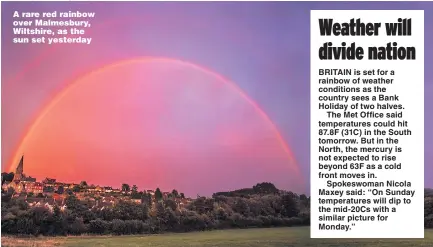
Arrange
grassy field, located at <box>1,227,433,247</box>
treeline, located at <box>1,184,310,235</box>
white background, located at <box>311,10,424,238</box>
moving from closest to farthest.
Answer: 1. white background, located at <box>311,10,424,238</box>
2. grassy field, located at <box>1,227,433,247</box>
3. treeline, located at <box>1,184,310,235</box>

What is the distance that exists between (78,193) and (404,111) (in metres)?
4.09

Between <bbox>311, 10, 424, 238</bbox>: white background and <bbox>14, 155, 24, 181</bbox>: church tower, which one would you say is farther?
<bbox>14, 155, 24, 181</bbox>: church tower

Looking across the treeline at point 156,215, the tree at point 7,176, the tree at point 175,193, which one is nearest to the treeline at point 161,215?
the treeline at point 156,215

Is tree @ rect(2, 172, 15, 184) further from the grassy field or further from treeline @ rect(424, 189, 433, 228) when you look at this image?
treeline @ rect(424, 189, 433, 228)

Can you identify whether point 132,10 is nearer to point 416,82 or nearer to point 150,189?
point 150,189

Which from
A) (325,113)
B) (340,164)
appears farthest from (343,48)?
(340,164)

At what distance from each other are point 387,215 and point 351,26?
2.26 metres

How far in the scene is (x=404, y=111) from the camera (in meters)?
6.36

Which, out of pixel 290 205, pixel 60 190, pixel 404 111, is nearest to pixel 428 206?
pixel 404 111

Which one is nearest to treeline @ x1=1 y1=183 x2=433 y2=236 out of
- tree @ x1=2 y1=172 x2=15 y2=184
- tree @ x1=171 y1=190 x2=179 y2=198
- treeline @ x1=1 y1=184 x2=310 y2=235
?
treeline @ x1=1 y1=184 x2=310 y2=235

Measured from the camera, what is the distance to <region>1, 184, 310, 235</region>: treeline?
662 centimetres

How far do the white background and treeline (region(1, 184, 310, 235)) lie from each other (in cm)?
51

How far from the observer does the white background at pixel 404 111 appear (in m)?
6.31

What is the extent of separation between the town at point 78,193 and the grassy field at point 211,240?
0.41 m
